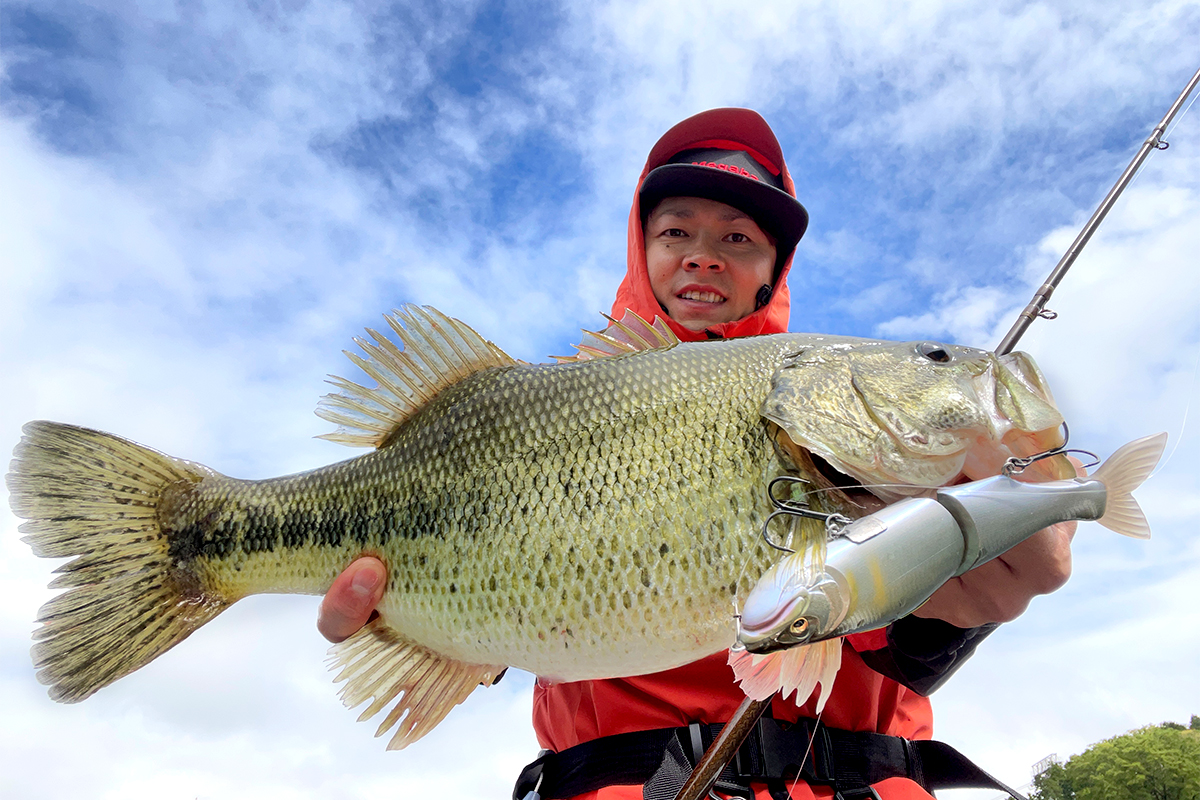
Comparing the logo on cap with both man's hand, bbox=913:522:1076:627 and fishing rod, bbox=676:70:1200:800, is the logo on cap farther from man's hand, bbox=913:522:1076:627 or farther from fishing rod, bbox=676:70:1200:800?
man's hand, bbox=913:522:1076:627

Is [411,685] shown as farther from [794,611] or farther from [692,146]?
[692,146]

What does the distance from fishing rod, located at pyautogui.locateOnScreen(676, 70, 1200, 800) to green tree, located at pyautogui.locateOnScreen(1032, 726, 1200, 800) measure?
2885 centimetres

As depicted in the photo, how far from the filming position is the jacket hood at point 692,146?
10.7 ft

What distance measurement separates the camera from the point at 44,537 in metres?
2.20

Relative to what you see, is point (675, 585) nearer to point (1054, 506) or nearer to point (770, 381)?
point (770, 381)

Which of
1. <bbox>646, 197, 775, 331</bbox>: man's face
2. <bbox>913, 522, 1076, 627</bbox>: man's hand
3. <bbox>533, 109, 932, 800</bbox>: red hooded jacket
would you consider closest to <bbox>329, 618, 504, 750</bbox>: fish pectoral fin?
<bbox>533, 109, 932, 800</bbox>: red hooded jacket

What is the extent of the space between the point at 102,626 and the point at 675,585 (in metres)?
1.85

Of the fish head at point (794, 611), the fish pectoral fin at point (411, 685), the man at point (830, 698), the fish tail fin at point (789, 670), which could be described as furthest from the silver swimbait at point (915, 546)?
the fish pectoral fin at point (411, 685)

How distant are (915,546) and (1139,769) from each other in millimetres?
32006

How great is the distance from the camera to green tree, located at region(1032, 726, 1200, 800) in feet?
76.2

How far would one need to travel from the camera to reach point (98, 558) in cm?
223

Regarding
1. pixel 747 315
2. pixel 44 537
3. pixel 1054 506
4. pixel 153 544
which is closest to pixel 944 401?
pixel 1054 506

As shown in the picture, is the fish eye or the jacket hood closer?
the fish eye

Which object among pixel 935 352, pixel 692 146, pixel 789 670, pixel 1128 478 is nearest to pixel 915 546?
pixel 789 670
